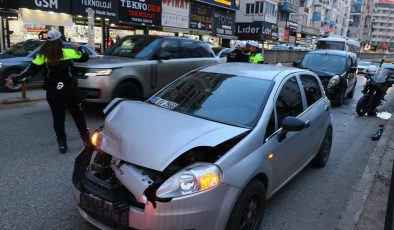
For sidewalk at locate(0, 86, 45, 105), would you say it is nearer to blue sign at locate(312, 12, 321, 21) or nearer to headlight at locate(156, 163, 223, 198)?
headlight at locate(156, 163, 223, 198)

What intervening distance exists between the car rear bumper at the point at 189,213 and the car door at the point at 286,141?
0.86m

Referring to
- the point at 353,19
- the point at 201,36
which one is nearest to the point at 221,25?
the point at 201,36

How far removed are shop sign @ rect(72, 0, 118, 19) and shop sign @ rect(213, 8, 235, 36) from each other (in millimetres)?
13777

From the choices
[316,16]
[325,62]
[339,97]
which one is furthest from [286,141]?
[316,16]

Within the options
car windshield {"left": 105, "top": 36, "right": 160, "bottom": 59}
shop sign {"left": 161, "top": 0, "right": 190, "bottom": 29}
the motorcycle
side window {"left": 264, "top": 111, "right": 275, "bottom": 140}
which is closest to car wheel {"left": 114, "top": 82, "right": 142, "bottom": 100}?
car windshield {"left": 105, "top": 36, "right": 160, "bottom": 59}

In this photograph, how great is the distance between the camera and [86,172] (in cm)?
340

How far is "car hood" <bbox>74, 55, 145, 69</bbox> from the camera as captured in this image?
300 inches

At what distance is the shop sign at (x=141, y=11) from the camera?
23.9 m

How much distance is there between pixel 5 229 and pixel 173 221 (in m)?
1.73

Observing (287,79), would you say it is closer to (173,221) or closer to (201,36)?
(173,221)

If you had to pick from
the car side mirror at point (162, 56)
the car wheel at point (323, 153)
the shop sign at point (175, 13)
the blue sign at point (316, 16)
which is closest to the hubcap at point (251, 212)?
the car wheel at point (323, 153)

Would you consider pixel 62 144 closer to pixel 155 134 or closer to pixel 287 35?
pixel 155 134

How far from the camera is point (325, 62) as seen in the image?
12.4 meters

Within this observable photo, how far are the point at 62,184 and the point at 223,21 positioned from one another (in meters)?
33.5
